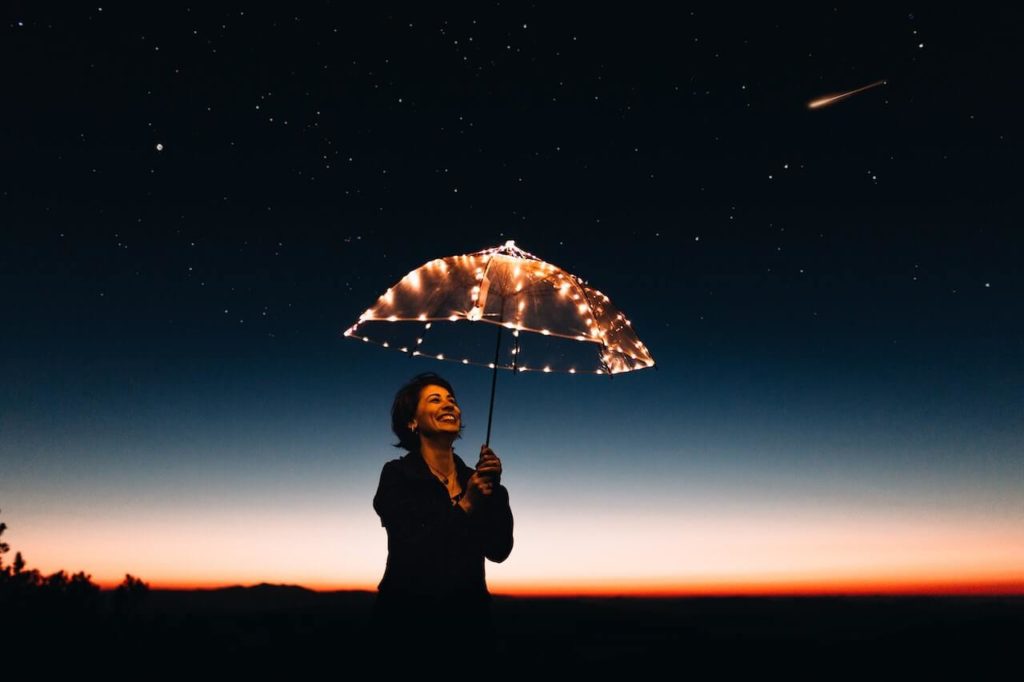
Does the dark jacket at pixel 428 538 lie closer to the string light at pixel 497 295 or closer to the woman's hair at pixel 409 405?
the woman's hair at pixel 409 405

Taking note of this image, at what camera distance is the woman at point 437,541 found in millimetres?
3713

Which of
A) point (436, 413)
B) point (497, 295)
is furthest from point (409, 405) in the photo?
point (497, 295)

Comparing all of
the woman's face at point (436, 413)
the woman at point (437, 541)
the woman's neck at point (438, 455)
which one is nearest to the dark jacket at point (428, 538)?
the woman at point (437, 541)

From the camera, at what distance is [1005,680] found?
8664 mm

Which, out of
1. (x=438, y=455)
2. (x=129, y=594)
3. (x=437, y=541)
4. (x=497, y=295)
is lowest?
(x=129, y=594)

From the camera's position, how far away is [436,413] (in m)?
4.23

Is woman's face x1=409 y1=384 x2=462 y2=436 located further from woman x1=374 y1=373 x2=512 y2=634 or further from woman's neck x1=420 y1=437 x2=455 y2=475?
woman x1=374 y1=373 x2=512 y2=634

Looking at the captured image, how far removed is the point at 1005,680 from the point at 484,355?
8334 mm

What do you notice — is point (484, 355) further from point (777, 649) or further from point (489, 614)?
point (777, 649)

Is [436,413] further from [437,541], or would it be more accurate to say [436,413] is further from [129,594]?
[129,594]

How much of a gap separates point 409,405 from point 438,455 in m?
0.38

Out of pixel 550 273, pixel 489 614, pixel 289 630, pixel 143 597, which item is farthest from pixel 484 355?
pixel 289 630

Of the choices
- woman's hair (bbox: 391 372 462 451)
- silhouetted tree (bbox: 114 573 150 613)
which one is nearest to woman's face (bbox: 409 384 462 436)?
woman's hair (bbox: 391 372 462 451)

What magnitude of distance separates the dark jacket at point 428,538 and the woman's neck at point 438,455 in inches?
6.9
